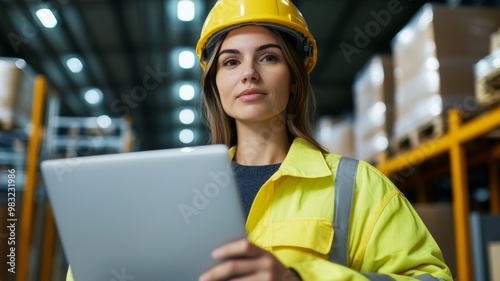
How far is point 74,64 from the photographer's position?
10.9 m

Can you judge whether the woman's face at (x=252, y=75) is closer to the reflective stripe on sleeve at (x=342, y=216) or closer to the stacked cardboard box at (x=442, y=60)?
the reflective stripe on sleeve at (x=342, y=216)

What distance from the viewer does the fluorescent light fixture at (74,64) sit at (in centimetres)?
1067

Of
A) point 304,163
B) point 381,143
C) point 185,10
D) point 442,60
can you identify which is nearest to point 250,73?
point 304,163

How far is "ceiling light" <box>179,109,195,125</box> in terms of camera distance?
13878 mm

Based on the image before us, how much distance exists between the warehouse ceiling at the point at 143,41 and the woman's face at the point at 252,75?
20.9 feet

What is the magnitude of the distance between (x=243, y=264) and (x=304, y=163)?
2.08 feet

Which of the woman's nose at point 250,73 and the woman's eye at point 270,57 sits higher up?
the woman's eye at point 270,57

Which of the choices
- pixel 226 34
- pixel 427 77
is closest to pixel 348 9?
pixel 427 77

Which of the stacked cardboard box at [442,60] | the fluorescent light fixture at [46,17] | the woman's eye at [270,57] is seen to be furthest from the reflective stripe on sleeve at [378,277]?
the fluorescent light fixture at [46,17]

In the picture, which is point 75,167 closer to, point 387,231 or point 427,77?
point 387,231

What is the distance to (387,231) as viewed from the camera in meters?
→ 1.52

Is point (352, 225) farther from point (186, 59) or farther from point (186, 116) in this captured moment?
point (186, 116)

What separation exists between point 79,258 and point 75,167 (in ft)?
0.86

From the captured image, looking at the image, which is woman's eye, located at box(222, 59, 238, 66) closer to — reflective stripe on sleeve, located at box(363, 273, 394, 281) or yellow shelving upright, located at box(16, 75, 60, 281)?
reflective stripe on sleeve, located at box(363, 273, 394, 281)
